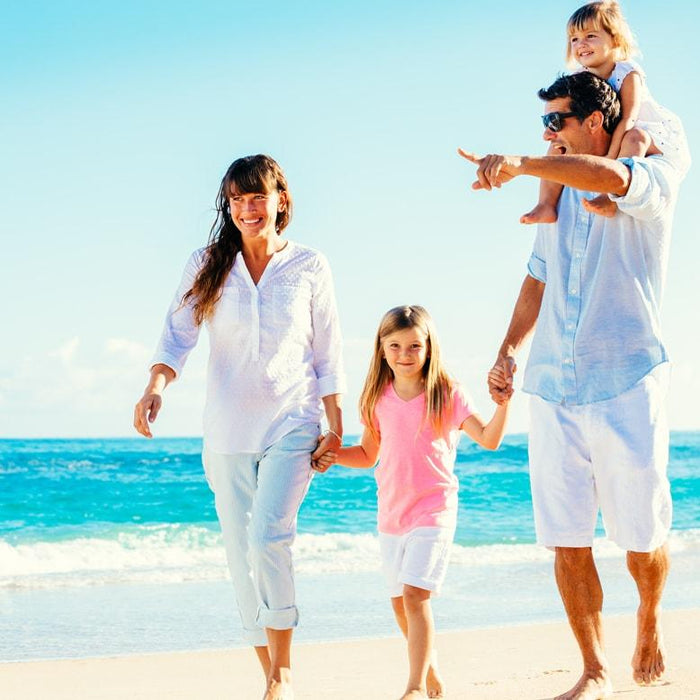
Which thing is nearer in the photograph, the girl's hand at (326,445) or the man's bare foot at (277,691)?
the man's bare foot at (277,691)

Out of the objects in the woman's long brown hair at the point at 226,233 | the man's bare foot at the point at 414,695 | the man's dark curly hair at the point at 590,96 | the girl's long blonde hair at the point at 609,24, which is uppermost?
the girl's long blonde hair at the point at 609,24

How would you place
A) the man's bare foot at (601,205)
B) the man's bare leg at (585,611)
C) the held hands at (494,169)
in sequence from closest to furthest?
the held hands at (494,169) < the man's bare foot at (601,205) < the man's bare leg at (585,611)

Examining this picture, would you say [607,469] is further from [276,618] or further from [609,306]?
[276,618]

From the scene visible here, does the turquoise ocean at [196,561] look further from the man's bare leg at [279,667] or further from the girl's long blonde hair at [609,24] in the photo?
the girl's long blonde hair at [609,24]

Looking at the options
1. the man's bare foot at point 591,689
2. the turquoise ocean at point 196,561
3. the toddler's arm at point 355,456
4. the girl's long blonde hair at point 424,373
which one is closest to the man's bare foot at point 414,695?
the man's bare foot at point 591,689

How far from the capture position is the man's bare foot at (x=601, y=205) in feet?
11.1

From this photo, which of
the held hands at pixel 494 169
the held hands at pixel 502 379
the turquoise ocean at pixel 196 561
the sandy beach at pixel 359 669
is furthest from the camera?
the turquoise ocean at pixel 196 561

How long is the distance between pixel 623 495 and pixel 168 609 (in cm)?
499

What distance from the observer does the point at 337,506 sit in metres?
19.3

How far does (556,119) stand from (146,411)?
174 centimetres

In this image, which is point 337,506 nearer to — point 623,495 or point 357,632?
point 357,632

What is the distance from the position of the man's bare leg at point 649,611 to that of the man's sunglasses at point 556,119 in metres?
1.43

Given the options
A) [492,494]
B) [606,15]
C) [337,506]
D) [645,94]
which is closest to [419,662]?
[645,94]

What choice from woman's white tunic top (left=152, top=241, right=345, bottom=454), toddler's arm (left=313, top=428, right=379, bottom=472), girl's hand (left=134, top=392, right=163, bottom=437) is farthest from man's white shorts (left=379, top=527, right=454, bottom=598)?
girl's hand (left=134, top=392, right=163, bottom=437)
